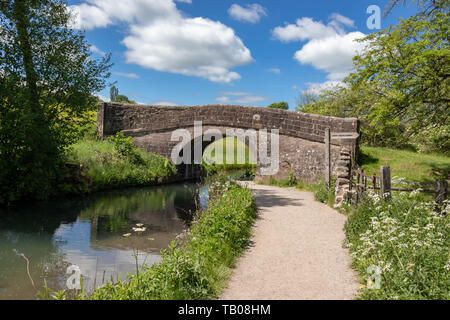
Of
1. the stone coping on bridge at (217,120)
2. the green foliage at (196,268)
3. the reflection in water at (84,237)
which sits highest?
the stone coping on bridge at (217,120)

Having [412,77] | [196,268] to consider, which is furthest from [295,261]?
[412,77]

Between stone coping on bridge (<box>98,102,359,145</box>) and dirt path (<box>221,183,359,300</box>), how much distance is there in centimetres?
547

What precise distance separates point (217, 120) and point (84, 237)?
31.7 ft

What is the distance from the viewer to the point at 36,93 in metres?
10.9

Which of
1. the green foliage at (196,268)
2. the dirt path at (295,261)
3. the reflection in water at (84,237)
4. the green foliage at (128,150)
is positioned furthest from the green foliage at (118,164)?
the green foliage at (196,268)

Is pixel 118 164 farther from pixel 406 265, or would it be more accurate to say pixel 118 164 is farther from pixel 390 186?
pixel 406 265

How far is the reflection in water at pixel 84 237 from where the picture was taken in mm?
5441

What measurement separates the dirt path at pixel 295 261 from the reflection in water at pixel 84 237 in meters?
1.71

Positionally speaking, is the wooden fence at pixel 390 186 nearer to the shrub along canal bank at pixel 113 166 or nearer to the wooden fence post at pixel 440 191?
the wooden fence post at pixel 440 191

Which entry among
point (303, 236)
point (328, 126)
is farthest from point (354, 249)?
point (328, 126)

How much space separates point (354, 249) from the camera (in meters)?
5.56

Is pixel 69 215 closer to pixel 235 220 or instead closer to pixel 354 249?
pixel 235 220

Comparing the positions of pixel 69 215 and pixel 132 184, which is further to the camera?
pixel 132 184
